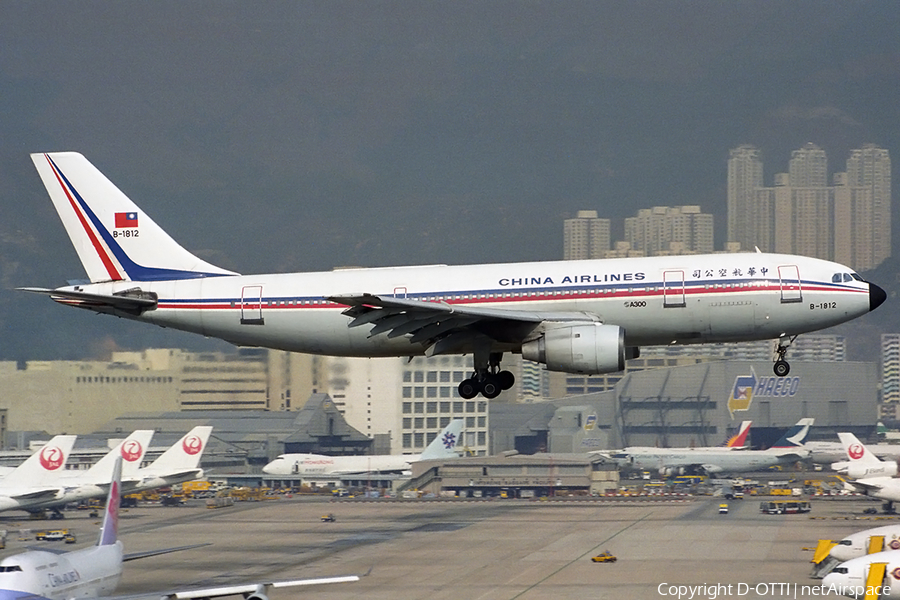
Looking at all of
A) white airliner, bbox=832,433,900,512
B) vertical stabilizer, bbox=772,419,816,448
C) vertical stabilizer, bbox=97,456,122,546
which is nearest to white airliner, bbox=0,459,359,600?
vertical stabilizer, bbox=97,456,122,546

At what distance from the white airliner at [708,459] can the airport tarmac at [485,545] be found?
21.5 meters

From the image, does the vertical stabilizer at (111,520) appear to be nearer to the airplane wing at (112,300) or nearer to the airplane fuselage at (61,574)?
the airplane fuselage at (61,574)

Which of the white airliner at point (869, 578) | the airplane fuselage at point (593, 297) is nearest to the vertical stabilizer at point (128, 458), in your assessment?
the airplane fuselage at point (593, 297)

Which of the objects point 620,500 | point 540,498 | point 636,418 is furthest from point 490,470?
point 636,418

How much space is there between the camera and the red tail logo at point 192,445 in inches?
3159

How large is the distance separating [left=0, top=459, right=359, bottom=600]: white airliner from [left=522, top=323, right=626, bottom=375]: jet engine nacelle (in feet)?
26.4

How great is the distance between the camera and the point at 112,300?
38.9 m

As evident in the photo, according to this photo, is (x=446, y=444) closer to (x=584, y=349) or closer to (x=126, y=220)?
(x=126, y=220)

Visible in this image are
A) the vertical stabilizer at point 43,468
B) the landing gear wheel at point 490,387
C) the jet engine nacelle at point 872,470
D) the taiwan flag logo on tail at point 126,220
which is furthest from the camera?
the jet engine nacelle at point 872,470

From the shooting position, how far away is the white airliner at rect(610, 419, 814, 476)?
358 feet

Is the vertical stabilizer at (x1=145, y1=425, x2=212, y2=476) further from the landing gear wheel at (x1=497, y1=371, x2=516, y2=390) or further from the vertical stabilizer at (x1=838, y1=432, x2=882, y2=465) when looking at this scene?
the landing gear wheel at (x1=497, y1=371, x2=516, y2=390)

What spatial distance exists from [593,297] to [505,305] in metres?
2.50

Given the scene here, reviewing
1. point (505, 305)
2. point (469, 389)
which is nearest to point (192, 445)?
point (469, 389)

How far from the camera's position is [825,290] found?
3662cm
